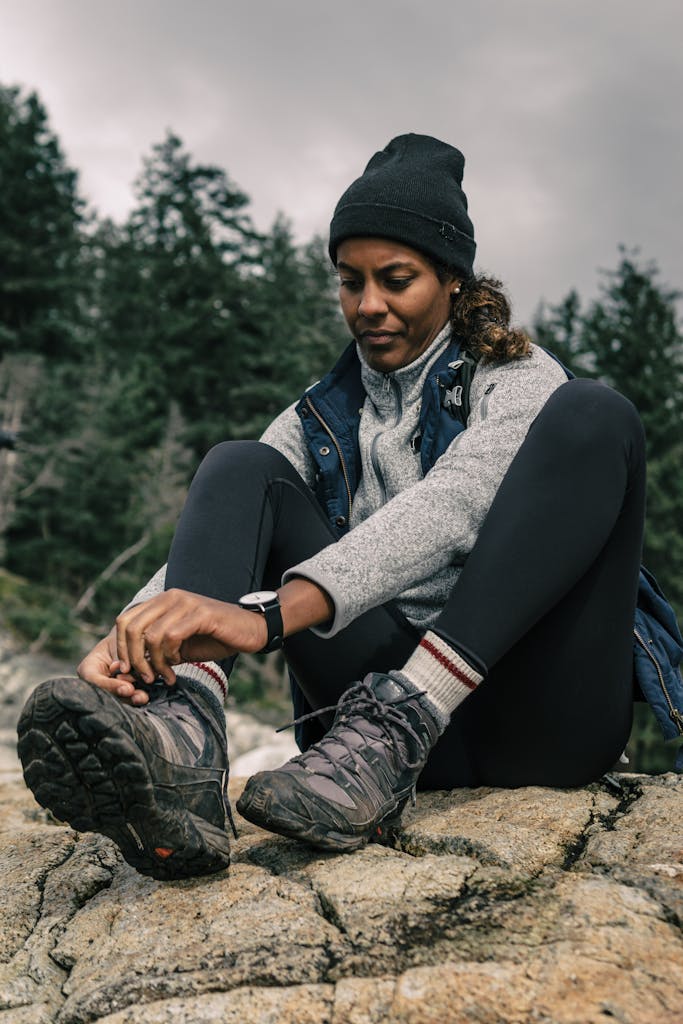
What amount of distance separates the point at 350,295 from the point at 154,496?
21.3 m

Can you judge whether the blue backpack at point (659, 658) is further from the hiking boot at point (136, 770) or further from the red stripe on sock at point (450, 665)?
the hiking boot at point (136, 770)

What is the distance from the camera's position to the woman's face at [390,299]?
2.54m

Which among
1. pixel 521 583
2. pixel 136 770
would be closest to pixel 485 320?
pixel 521 583

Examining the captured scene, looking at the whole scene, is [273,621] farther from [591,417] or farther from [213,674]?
[591,417]

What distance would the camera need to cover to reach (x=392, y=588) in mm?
1904

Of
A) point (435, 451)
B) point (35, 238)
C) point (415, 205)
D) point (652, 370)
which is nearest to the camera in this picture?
point (435, 451)

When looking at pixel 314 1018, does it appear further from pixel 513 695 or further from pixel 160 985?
pixel 513 695

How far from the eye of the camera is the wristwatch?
69.8 inches

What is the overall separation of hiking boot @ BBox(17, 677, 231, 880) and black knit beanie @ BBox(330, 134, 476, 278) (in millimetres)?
1413

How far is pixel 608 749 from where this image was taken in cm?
224

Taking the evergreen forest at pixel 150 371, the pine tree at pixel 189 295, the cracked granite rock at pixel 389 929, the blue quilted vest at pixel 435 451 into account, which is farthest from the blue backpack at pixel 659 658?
the pine tree at pixel 189 295

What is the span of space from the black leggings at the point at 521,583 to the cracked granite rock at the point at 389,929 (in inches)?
6.6

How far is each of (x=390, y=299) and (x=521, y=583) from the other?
3.34 feet

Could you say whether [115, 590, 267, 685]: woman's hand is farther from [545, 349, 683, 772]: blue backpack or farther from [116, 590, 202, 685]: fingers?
[545, 349, 683, 772]: blue backpack
